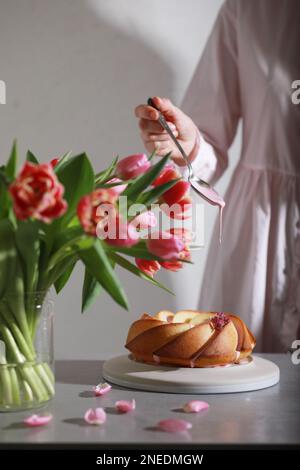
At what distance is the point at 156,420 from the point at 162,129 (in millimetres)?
469

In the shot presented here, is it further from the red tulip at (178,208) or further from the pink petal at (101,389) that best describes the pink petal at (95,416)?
the red tulip at (178,208)

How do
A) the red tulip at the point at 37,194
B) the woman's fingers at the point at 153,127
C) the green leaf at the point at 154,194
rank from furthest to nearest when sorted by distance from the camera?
the woman's fingers at the point at 153,127
the green leaf at the point at 154,194
the red tulip at the point at 37,194

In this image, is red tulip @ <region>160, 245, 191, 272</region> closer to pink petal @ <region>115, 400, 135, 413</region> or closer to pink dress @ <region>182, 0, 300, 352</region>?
pink petal @ <region>115, 400, 135, 413</region>

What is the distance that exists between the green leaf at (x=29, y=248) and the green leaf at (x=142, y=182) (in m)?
0.10

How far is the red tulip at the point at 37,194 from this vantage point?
473mm

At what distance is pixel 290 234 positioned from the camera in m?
1.20

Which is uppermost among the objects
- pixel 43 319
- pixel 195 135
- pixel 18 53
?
pixel 18 53

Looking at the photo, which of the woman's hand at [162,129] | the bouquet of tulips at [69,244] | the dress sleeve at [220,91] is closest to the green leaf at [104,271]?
the bouquet of tulips at [69,244]

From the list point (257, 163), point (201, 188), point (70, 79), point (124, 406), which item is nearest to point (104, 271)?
point (124, 406)

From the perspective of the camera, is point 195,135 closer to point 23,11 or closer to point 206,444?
point 23,11

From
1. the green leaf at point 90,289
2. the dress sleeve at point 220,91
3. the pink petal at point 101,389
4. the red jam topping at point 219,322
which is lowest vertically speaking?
the pink petal at point 101,389
